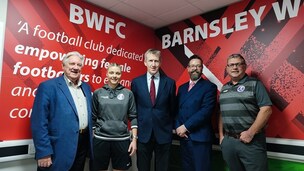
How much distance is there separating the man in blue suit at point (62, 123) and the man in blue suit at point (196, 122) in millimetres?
1151

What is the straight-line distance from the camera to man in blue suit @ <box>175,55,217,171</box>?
100.0 inches

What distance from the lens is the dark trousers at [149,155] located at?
97.0 inches

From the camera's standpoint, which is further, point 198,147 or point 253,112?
point 198,147

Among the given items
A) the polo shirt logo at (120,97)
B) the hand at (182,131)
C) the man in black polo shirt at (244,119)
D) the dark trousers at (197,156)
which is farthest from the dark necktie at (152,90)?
the man in black polo shirt at (244,119)

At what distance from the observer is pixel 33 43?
246 centimetres

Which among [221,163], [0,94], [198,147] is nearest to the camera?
[0,94]

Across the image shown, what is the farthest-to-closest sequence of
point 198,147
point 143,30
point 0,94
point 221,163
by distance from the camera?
point 143,30 < point 221,163 < point 198,147 < point 0,94

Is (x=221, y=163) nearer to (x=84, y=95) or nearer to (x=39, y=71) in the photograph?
(x=84, y=95)

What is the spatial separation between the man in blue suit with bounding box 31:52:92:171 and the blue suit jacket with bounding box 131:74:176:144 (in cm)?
61

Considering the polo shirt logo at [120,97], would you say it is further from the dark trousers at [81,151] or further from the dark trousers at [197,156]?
the dark trousers at [197,156]

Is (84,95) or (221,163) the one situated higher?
(84,95)

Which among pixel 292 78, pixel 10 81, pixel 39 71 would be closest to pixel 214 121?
pixel 292 78

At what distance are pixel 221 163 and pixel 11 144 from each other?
257 centimetres

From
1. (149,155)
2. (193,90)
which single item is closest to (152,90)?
(193,90)
